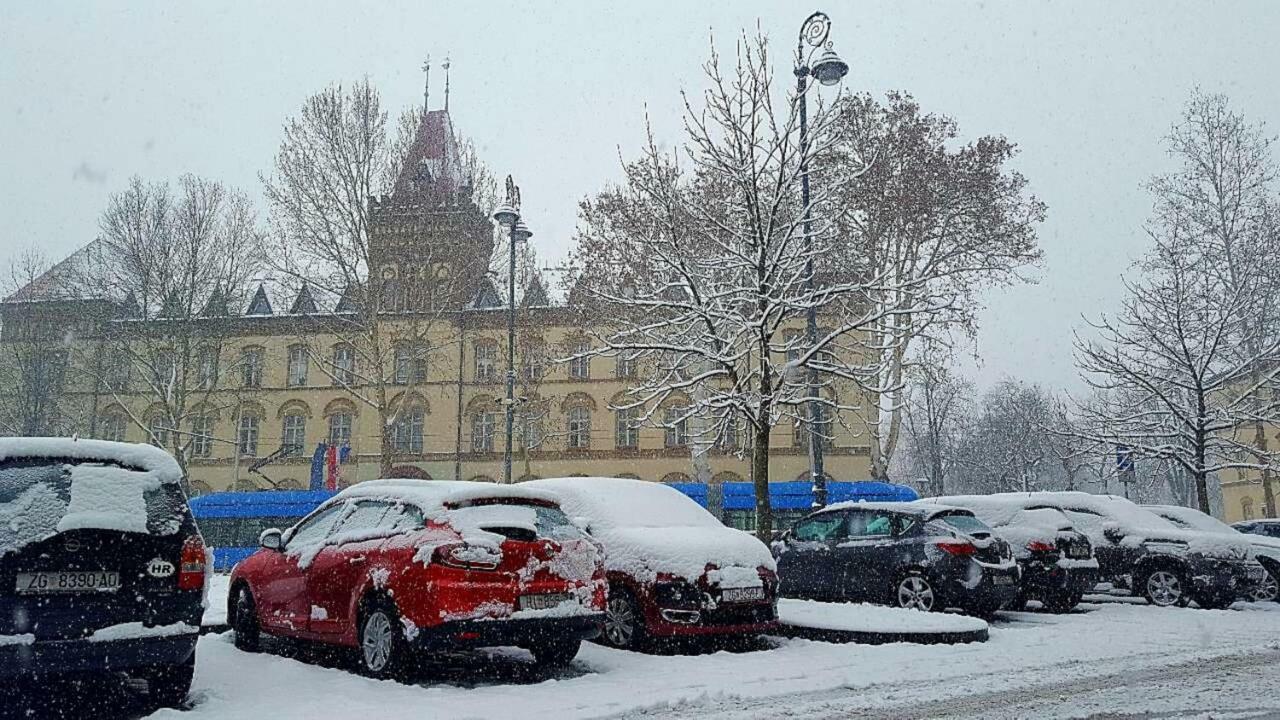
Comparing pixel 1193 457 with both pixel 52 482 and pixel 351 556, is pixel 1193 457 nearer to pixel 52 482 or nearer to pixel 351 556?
pixel 351 556

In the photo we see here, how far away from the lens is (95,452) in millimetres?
6109

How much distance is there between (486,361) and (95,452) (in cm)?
4197

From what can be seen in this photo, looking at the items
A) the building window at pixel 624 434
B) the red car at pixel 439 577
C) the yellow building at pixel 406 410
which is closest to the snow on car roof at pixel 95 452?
the red car at pixel 439 577

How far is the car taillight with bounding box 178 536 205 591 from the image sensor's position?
6.07m

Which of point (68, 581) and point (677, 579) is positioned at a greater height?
point (68, 581)

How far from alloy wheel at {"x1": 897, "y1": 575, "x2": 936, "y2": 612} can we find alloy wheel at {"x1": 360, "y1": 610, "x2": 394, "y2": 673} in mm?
6689

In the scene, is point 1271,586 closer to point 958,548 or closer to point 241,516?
point 958,548

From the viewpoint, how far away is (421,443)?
1889 inches

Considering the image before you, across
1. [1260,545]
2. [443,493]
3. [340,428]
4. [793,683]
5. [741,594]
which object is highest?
[340,428]

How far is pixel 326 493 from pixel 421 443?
60.9 feet

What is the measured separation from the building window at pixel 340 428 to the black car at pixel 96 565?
1715 inches

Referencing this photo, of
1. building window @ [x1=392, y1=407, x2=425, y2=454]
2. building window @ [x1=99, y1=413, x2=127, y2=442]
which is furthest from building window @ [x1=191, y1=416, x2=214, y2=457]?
building window @ [x1=392, y1=407, x2=425, y2=454]

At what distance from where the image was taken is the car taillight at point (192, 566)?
19.9ft

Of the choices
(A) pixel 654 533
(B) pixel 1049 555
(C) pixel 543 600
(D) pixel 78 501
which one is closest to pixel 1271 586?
(B) pixel 1049 555
